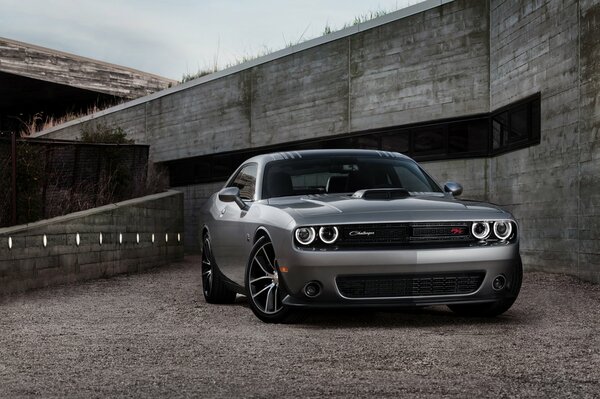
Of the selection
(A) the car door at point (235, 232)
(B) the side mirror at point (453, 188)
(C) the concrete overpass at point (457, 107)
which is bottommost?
(A) the car door at point (235, 232)

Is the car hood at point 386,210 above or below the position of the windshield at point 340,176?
below

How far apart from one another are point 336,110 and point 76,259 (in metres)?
7.27

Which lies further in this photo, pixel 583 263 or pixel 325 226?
pixel 583 263

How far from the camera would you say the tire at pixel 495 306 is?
23.5ft

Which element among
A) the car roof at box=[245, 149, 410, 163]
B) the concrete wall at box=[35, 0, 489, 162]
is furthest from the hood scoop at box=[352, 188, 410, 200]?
the concrete wall at box=[35, 0, 489, 162]

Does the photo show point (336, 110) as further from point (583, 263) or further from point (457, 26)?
point (583, 263)

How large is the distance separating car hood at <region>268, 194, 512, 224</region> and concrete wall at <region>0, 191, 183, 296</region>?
597 centimetres

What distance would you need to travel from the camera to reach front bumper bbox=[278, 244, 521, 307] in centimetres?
673

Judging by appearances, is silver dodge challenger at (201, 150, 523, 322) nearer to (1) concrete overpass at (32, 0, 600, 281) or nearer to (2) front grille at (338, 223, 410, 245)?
(2) front grille at (338, 223, 410, 245)

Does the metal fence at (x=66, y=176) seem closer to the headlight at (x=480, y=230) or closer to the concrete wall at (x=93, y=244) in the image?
the concrete wall at (x=93, y=244)

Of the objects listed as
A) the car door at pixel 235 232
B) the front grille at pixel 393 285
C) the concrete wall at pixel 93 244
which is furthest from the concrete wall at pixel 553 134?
the concrete wall at pixel 93 244

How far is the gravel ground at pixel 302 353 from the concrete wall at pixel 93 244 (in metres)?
2.73

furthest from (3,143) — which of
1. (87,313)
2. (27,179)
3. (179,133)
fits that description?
(179,133)

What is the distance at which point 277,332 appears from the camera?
688 cm
